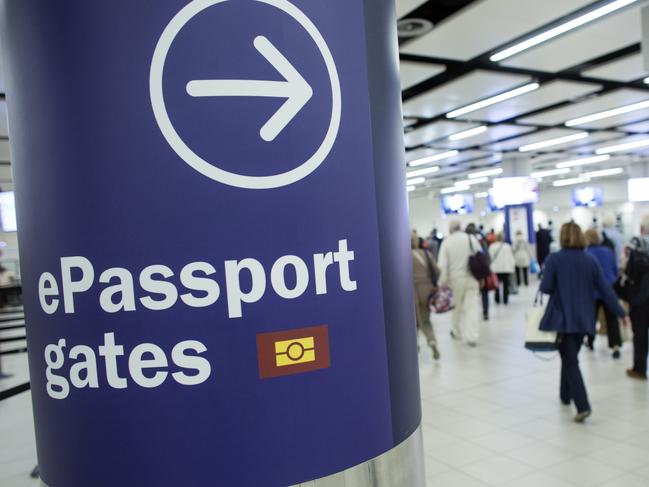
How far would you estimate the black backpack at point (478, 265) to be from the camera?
26.9ft

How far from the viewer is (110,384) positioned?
1.42 meters

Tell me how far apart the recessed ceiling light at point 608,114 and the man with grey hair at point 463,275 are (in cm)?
575

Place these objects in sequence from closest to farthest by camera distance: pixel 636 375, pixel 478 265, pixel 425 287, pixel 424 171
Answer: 1. pixel 636 375
2. pixel 425 287
3. pixel 478 265
4. pixel 424 171

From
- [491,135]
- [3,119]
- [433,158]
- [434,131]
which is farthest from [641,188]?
[3,119]

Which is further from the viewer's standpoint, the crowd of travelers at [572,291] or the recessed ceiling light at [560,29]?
the recessed ceiling light at [560,29]

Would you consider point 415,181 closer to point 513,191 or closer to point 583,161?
point 583,161

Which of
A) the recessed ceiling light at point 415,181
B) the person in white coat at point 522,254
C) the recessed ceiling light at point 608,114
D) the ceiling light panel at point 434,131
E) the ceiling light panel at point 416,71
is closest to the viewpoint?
the ceiling light panel at point 416,71

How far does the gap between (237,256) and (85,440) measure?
637 millimetres

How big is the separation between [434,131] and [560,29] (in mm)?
6271

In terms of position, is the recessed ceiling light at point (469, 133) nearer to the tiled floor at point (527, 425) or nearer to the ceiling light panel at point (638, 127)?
the ceiling light panel at point (638, 127)

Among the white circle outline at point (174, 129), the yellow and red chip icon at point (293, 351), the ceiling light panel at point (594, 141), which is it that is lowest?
the yellow and red chip icon at point (293, 351)

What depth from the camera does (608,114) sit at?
12.2 meters

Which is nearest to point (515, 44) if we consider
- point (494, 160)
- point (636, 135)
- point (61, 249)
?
point (61, 249)

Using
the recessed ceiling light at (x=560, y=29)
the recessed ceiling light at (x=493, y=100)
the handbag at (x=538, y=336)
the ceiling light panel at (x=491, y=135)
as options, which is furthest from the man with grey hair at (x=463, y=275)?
the ceiling light panel at (x=491, y=135)
